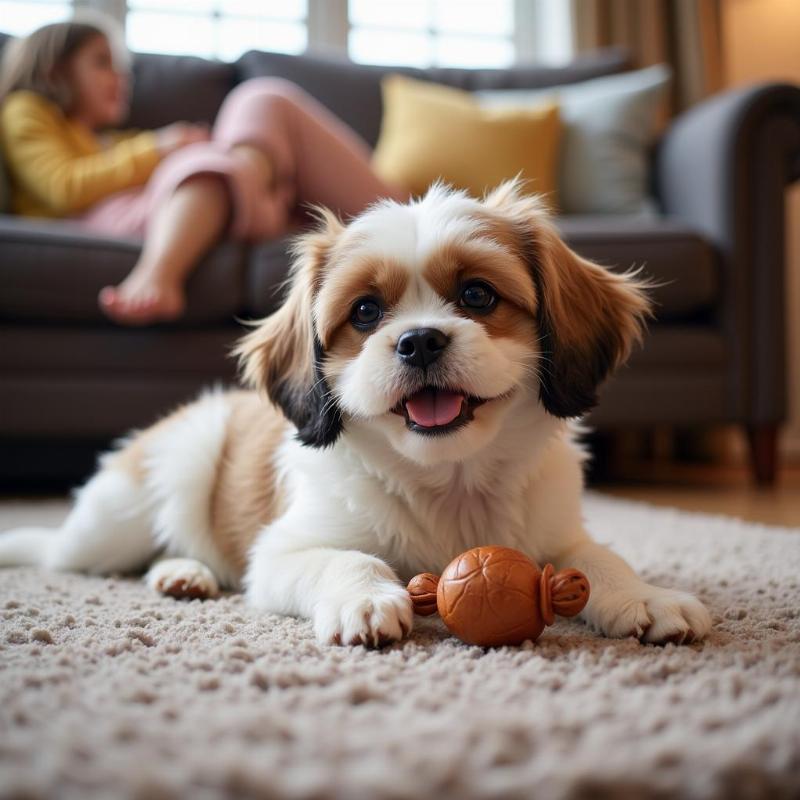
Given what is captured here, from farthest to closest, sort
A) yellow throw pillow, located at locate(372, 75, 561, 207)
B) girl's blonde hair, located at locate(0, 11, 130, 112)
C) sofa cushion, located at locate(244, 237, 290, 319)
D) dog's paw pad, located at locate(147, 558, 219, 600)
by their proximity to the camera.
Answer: yellow throw pillow, located at locate(372, 75, 561, 207), girl's blonde hair, located at locate(0, 11, 130, 112), sofa cushion, located at locate(244, 237, 290, 319), dog's paw pad, located at locate(147, 558, 219, 600)

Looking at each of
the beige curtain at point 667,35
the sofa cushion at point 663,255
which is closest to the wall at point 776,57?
the beige curtain at point 667,35

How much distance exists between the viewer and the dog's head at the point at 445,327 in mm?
989

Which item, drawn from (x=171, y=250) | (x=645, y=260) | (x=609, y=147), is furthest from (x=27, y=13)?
(x=645, y=260)

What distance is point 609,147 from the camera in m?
3.01

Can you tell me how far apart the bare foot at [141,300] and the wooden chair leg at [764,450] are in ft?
5.58

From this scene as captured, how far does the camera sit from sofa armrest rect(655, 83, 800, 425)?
241 cm

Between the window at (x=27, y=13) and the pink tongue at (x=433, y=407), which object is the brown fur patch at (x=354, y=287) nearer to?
the pink tongue at (x=433, y=407)

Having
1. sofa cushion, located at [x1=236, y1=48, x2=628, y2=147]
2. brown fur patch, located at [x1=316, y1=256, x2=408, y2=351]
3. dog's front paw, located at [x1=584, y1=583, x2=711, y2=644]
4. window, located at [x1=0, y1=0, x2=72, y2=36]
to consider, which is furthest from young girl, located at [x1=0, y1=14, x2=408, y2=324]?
dog's front paw, located at [x1=584, y1=583, x2=711, y2=644]

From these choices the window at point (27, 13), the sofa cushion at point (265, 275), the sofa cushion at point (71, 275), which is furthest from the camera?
the window at point (27, 13)

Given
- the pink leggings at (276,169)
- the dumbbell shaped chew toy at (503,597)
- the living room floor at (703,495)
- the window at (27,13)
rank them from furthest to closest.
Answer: the window at (27,13) < the pink leggings at (276,169) < the living room floor at (703,495) < the dumbbell shaped chew toy at (503,597)

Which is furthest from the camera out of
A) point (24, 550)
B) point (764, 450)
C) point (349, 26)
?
point (349, 26)

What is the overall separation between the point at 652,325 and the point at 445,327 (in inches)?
61.1

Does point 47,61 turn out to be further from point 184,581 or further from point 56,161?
point 184,581

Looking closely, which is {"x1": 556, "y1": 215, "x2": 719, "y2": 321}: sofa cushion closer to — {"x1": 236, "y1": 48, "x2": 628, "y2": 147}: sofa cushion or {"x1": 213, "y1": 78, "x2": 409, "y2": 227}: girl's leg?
{"x1": 213, "y1": 78, "x2": 409, "y2": 227}: girl's leg
